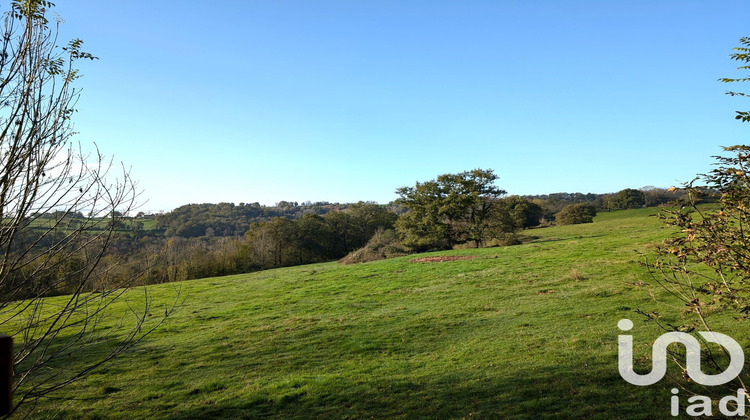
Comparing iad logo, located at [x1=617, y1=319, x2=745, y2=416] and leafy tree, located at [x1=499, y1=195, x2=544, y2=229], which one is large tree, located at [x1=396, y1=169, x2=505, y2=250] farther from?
iad logo, located at [x1=617, y1=319, x2=745, y2=416]

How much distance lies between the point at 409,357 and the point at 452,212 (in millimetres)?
34569

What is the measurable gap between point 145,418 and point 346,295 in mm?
13182

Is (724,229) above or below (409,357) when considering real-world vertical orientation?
above

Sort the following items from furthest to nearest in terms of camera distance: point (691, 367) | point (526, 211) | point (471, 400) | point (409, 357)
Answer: point (526, 211) → point (409, 357) → point (471, 400) → point (691, 367)

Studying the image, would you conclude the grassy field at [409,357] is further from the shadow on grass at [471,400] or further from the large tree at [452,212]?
the large tree at [452,212]

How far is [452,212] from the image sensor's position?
44000mm

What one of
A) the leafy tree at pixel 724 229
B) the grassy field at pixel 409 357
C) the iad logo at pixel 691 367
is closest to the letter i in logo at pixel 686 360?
the iad logo at pixel 691 367

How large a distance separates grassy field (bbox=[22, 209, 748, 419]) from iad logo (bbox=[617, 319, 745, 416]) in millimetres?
219

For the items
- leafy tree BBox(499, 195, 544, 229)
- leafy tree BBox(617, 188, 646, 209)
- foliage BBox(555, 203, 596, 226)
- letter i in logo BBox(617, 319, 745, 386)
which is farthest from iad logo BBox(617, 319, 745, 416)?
leafy tree BBox(617, 188, 646, 209)

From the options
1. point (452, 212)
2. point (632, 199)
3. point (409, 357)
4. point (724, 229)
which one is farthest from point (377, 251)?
point (632, 199)

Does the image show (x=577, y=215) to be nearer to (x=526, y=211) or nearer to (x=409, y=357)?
(x=526, y=211)

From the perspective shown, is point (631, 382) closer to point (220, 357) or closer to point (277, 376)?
point (277, 376)

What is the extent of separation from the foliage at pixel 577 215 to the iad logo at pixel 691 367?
224ft

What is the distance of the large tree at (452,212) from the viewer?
43.0 metres
